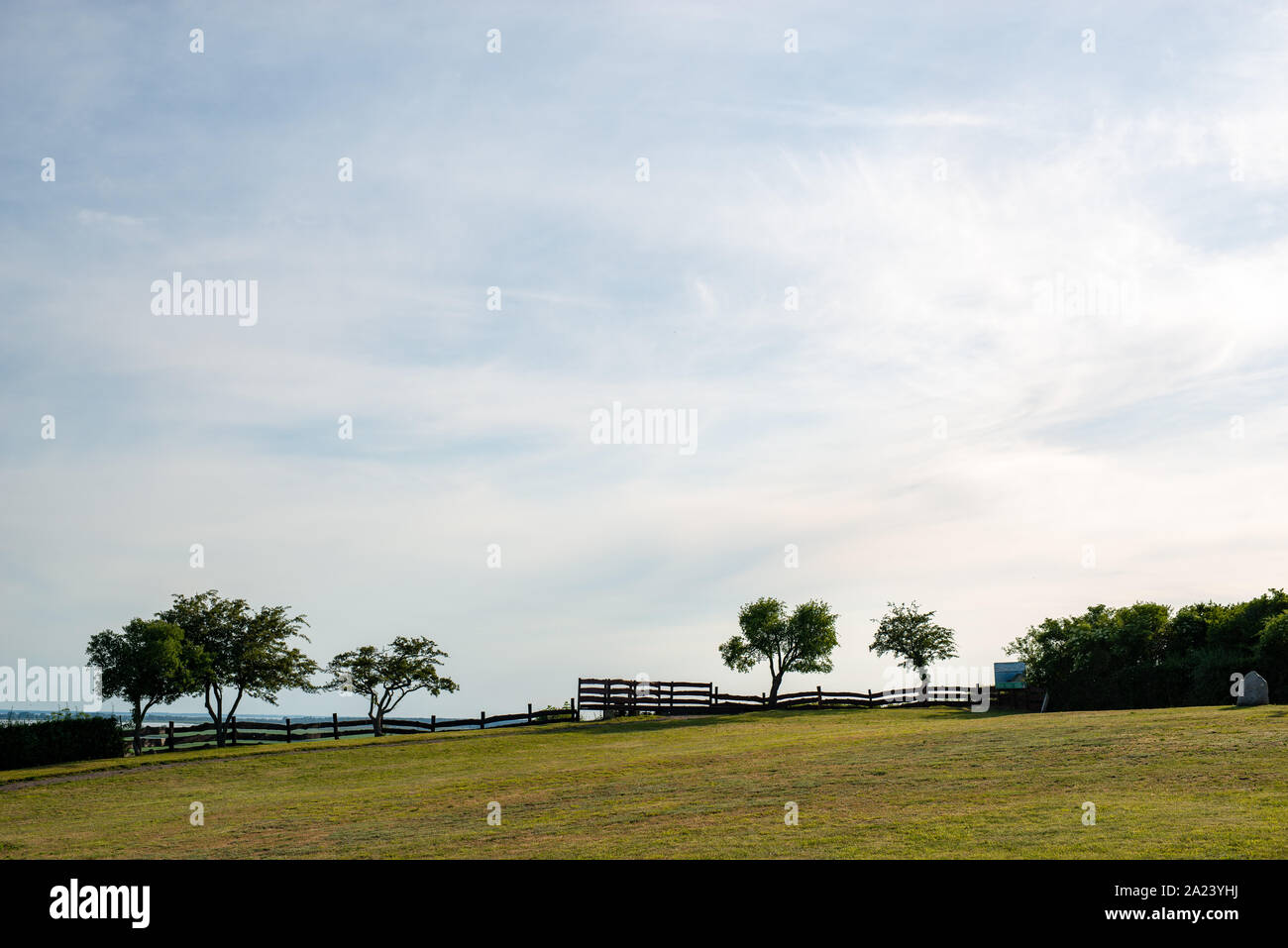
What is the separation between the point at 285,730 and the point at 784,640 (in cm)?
3037

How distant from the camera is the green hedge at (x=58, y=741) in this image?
121 feet

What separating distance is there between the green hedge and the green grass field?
2356 mm

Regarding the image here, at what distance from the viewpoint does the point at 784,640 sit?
61844 millimetres

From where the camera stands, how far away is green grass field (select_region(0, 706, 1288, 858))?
13422 mm

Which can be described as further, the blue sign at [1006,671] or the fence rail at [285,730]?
the blue sign at [1006,671]

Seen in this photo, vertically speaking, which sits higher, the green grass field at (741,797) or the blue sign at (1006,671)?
the green grass field at (741,797)

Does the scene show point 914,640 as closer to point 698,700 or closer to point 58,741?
point 698,700

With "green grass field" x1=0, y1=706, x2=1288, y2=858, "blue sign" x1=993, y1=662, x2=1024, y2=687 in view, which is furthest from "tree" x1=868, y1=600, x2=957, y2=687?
"green grass field" x1=0, y1=706, x2=1288, y2=858

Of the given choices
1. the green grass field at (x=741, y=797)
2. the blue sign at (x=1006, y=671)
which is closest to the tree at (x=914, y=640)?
the blue sign at (x=1006, y=671)

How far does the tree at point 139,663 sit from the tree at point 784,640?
3209cm

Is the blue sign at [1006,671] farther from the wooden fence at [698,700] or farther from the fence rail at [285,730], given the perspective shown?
the fence rail at [285,730]

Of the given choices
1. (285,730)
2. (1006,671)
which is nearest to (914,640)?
(1006,671)

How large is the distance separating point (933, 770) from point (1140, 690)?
2736 centimetres
